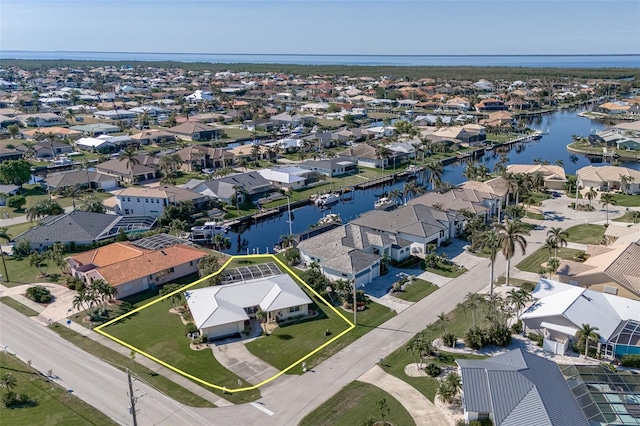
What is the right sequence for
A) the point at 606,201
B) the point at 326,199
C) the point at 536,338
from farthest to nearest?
the point at 326,199, the point at 606,201, the point at 536,338

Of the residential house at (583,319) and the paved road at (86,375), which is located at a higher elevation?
the residential house at (583,319)

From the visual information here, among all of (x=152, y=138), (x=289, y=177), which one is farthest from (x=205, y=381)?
(x=152, y=138)

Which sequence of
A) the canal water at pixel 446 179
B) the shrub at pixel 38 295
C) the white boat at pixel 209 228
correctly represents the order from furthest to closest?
the canal water at pixel 446 179 < the white boat at pixel 209 228 < the shrub at pixel 38 295

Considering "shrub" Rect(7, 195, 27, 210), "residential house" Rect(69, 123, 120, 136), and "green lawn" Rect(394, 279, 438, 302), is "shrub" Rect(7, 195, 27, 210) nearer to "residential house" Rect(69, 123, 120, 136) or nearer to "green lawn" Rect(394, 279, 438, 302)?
"residential house" Rect(69, 123, 120, 136)

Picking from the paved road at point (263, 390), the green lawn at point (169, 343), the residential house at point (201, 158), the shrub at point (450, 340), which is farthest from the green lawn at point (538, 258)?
the residential house at point (201, 158)

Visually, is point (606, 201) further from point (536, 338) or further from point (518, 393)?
point (518, 393)

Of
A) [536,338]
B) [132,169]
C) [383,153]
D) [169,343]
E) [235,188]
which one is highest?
[383,153]

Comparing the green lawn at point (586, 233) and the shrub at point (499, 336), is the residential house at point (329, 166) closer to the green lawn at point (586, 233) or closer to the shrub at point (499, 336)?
A: the green lawn at point (586, 233)
